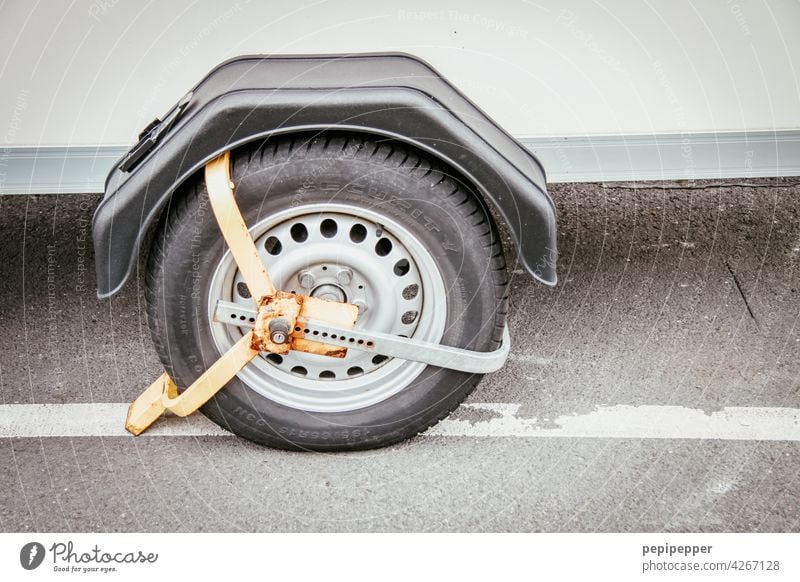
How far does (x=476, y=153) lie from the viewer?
6.64 feet

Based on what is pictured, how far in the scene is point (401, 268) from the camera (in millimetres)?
2289

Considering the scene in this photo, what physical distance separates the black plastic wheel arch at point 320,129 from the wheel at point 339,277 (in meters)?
0.07

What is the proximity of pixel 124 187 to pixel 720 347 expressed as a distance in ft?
6.79

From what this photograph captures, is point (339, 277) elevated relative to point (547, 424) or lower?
elevated

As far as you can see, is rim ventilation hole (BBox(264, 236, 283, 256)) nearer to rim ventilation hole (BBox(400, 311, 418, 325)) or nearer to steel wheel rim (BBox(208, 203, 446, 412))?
Result: steel wheel rim (BBox(208, 203, 446, 412))

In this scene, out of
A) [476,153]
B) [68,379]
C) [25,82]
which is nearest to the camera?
[476,153]

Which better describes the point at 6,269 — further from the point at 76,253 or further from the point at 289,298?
the point at 289,298

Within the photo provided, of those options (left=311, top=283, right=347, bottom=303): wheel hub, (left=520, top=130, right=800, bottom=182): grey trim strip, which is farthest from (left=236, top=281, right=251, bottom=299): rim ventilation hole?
(left=520, top=130, right=800, bottom=182): grey trim strip

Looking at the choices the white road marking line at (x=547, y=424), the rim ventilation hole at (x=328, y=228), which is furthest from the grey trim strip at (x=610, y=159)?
the white road marking line at (x=547, y=424)

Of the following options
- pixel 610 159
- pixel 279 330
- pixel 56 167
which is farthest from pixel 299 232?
pixel 610 159

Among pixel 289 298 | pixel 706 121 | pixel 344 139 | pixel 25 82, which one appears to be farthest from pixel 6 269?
A: pixel 706 121

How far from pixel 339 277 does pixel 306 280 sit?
94 millimetres

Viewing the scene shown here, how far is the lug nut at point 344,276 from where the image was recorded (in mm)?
2225

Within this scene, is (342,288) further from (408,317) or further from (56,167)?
(56,167)
